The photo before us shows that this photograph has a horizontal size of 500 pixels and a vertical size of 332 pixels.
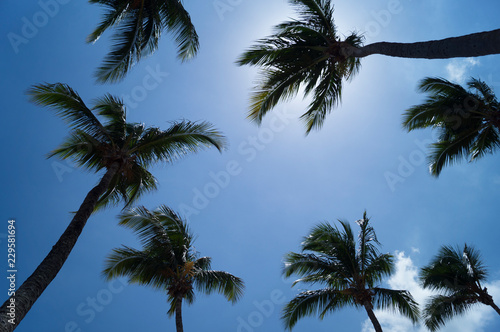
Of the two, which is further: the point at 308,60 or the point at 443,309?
the point at 443,309

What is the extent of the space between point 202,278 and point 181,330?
228 centimetres

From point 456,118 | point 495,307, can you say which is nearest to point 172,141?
point 456,118

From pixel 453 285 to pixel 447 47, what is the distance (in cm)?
1366

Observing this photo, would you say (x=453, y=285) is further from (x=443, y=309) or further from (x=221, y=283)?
(x=221, y=283)

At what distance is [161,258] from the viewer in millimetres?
12031

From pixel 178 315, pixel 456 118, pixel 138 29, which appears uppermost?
pixel 456 118

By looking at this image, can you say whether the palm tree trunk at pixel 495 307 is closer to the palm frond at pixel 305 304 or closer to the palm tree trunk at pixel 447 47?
the palm frond at pixel 305 304

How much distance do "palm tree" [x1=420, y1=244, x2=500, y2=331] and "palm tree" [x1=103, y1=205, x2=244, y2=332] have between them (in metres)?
11.3

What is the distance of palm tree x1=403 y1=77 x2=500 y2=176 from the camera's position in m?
12.6

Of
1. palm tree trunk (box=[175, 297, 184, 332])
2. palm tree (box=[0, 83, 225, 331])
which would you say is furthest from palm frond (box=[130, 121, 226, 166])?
palm tree trunk (box=[175, 297, 184, 332])

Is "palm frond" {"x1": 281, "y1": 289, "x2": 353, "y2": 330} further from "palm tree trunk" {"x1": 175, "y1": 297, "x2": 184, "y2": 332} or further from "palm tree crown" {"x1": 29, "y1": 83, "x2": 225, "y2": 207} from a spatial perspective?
"palm tree crown" {"x1": 29, "y1": 83, "x2": 225, "y2": 207}

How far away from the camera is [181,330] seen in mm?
11250

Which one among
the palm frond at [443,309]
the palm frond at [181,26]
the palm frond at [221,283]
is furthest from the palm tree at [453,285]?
the palm frond at [181,26]

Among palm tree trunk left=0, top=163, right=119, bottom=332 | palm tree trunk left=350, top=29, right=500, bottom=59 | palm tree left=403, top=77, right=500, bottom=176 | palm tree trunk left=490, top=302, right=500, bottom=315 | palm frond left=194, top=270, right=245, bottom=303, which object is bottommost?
palm tree trunk left=0, top=163, right=119, bottom=332
